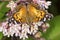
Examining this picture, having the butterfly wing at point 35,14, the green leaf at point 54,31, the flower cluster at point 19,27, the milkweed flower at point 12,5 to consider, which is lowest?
the green leaf at point 54,31

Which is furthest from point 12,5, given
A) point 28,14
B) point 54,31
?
point 54,31

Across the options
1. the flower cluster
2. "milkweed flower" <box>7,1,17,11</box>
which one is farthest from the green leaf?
"milkweed flower" <box>7,1,17,11</box>

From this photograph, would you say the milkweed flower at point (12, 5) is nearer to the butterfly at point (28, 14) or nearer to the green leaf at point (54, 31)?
the butterfly at point (28, 14)

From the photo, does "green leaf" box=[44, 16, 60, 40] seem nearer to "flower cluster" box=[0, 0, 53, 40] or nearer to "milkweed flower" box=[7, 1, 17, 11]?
"flower cluster" box=[0, 0, 53, 40]

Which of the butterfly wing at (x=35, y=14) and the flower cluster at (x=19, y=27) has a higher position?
the butterfly wing at (x=35, y=14)

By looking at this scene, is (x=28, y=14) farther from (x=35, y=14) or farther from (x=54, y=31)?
(x=54, y=31)

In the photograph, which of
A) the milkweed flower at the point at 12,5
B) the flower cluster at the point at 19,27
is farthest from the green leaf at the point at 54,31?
the milkweed flower at the point at 12,5
